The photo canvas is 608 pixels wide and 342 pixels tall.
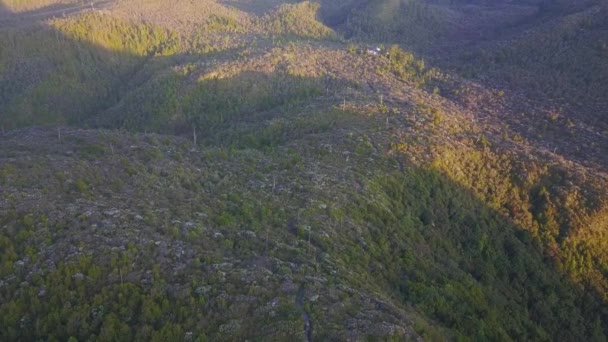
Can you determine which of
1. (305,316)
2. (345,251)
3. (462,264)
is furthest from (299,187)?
(305,316)

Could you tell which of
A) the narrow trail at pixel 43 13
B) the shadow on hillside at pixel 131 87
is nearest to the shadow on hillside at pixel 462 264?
the shadow on hillside at pixel 131 87

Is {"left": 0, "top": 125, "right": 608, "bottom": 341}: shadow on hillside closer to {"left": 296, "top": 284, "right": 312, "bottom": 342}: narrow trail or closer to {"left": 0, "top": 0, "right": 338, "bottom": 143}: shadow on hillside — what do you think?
{"left": 296, "top": 284, "right": 312, "bottom": 342}: narrow trail

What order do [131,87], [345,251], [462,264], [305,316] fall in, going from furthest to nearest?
[131,87] < [462,264] < [345,251] < [305,316]

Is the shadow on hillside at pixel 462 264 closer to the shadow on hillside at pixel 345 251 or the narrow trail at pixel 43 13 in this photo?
the shadow on hillside at pixel 345 251

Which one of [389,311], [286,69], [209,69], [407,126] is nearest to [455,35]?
[286,69]

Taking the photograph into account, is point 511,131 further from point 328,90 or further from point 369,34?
point 369,34

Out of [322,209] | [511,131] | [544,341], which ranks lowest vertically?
[544,341]

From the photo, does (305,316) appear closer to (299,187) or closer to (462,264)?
(299,187)

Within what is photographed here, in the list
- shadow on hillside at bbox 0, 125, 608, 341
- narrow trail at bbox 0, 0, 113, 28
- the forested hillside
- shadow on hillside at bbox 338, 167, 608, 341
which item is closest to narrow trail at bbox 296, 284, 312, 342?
the forested hillside

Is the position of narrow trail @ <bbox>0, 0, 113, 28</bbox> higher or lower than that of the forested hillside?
higher
